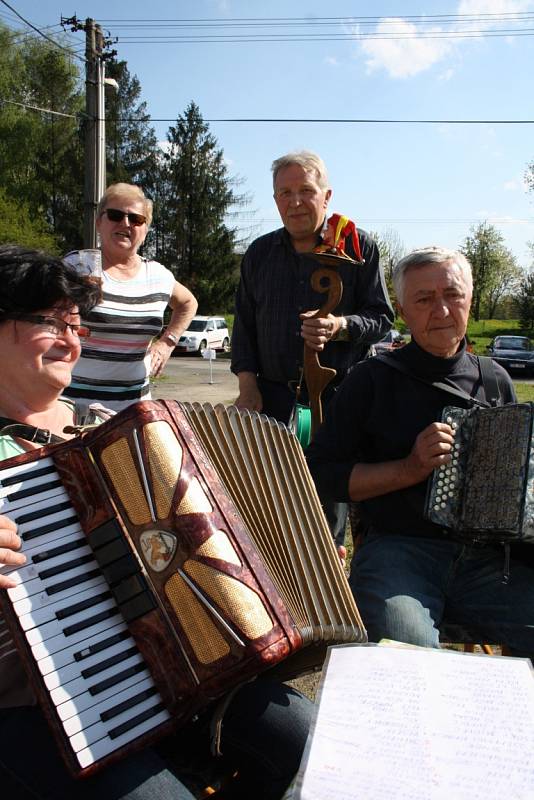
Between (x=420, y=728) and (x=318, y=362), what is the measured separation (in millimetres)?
1918

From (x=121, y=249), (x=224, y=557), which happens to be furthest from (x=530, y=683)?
(x=121, y=249)

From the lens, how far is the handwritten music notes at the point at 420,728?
1087mm

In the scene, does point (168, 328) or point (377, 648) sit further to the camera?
point (168, 328)

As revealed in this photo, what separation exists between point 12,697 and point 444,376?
1.72 m

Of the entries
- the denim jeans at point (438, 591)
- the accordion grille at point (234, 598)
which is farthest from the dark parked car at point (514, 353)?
the accordion grille at point (234, 598)

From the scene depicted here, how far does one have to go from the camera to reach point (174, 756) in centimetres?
166

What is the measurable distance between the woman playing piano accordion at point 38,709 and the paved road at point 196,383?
32.4 feet

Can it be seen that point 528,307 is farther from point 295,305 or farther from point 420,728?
point 420,728

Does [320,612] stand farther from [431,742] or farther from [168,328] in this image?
[168,328]

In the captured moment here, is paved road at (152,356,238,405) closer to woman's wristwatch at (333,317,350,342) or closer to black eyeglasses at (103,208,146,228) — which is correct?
black eyeglasses at (103,208,146,228)

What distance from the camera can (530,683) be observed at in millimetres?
1354

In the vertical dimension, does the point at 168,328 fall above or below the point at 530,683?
above

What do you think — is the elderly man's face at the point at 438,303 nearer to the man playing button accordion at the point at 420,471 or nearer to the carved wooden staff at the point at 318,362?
the man playing button accordion at the point at 420,471

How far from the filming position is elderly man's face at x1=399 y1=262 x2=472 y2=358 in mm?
2350
